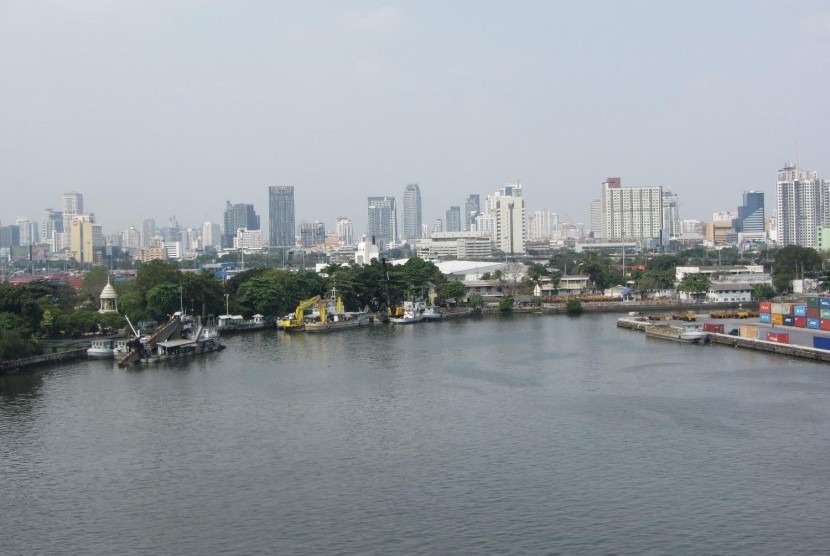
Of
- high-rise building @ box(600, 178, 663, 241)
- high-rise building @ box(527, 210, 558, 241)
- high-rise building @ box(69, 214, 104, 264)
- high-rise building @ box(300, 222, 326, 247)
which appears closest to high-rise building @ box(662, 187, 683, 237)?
high-rise building @ box(600, 178, 663, 241)

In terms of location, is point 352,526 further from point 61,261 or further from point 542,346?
point 61,261

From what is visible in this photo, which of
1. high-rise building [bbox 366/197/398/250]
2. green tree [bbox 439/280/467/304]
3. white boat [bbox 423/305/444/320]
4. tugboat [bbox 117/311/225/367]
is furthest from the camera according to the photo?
high-rise building [bbox 366/197/398/250]

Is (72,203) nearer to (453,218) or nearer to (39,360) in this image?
(453,218)

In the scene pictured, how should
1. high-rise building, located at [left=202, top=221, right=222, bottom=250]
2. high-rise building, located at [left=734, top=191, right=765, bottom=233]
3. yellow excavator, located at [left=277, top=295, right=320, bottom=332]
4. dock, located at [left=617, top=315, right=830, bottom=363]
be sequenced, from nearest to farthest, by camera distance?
dock, located at [left=617, top=315, right=830, bottom=363], yellow excavator, located at [left=277, top=295, right=320, bottom=332], high-rise building, located at [left=734, top=191, right=765, bottom=233], high-rise building, located at [left=202, top=221, right=222, bottom=250]

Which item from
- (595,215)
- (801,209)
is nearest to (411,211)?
(595,215)

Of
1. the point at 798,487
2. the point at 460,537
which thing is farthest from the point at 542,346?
the point at 460,537

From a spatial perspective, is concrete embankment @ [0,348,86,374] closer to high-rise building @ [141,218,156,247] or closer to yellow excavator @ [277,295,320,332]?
yellow excavator @ [277,295,320,332]

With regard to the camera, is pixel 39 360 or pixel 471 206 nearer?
pixel 39 360
